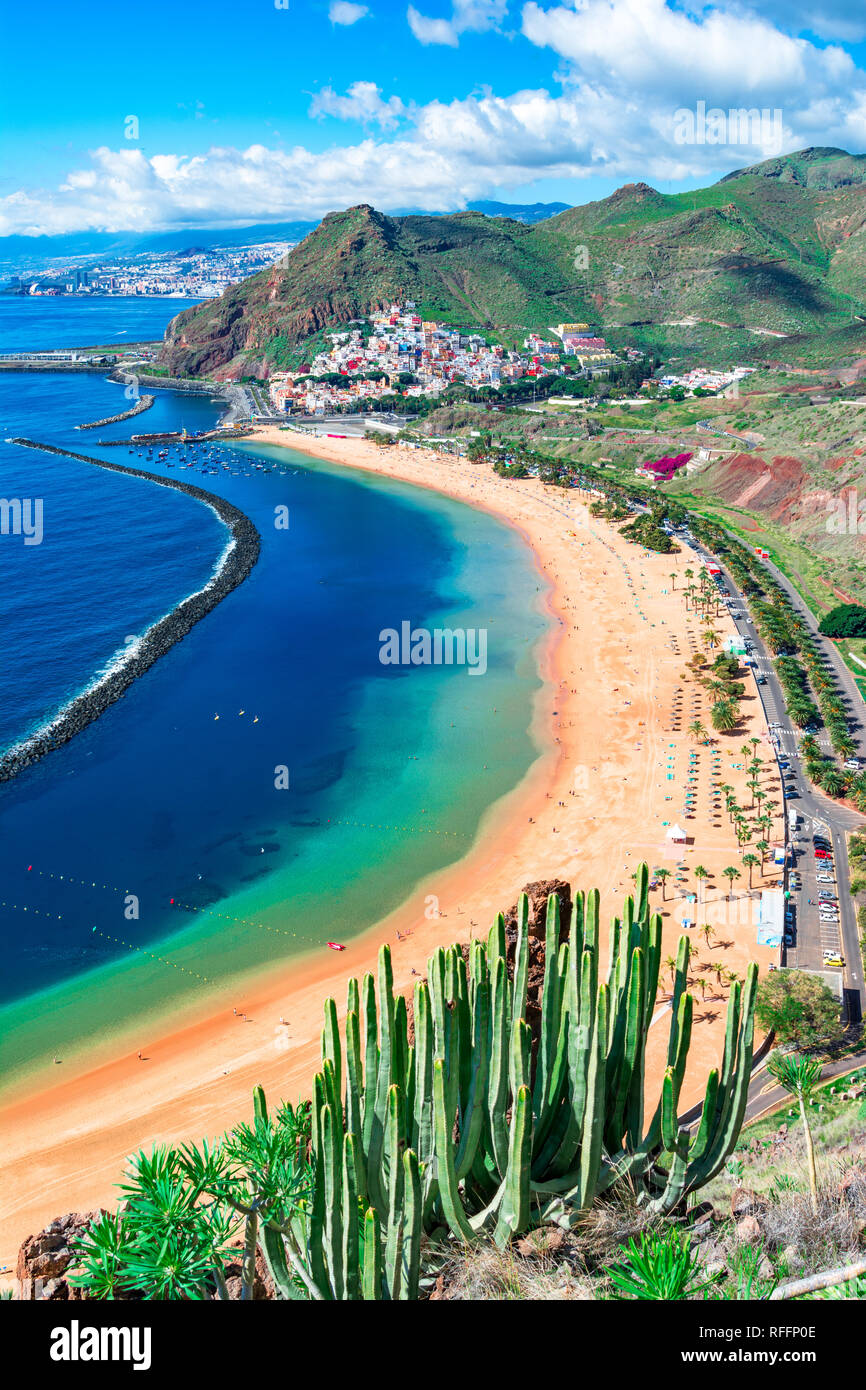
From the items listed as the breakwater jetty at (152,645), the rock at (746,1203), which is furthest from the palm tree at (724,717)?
the breakwater jetty at (152,645)

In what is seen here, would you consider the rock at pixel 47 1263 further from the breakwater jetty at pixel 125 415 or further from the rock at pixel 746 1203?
the breakwater jetty at pixel 125 415

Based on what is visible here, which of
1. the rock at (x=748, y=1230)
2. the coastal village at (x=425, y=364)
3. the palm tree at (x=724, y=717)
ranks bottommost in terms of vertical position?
the rock at (x=748, y=1230)

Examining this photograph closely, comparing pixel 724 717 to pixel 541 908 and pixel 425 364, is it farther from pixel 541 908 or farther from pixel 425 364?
pixel 425 364

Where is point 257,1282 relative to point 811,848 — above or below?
below

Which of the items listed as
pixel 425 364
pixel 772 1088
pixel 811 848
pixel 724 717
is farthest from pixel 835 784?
pixel 425 364

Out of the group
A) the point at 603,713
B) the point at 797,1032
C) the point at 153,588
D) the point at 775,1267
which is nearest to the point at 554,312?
the point at 153,588

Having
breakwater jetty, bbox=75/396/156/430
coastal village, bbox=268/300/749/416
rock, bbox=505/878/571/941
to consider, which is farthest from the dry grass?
coastal village, bbox=268/300/749/416
